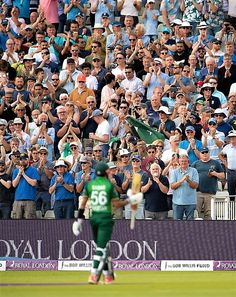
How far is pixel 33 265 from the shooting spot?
26578mm

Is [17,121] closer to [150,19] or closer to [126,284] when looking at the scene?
[150,19]

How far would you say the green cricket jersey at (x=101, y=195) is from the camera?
1931 cm

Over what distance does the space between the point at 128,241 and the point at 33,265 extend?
2161 mm

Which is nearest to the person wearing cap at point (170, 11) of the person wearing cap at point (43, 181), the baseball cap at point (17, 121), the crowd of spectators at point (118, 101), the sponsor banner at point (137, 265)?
the crowd of spectators at point (118, 101)

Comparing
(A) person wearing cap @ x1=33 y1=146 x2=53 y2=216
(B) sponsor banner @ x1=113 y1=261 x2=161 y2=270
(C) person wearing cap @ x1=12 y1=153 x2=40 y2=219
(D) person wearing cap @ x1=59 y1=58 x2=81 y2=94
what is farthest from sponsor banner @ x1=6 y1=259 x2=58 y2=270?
(D) person wearing cap @ x1=59 y1=58 x2=81 y2=94

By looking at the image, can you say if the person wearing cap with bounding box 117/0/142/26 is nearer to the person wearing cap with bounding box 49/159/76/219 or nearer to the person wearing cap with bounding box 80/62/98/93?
the person wearing cap with bounding box 80/62/98/93

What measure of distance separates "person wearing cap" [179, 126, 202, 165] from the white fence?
1.22 meters

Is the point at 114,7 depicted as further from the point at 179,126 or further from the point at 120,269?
the point at 120,269

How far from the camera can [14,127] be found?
29906mm

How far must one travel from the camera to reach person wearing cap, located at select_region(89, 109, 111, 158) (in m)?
29.4

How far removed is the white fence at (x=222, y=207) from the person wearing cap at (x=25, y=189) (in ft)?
13.4

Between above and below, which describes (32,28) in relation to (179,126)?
above

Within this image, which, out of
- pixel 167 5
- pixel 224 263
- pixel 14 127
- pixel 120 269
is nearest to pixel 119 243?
pixel 120 269

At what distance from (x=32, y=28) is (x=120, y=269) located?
10657mm
